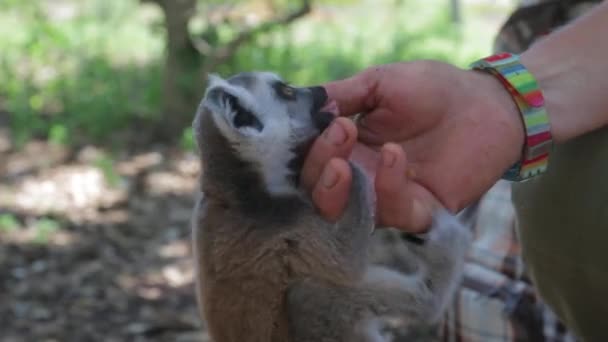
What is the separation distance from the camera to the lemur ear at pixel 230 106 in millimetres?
1683

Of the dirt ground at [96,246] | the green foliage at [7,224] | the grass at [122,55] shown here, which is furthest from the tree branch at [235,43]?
the green foliage at [7,224]

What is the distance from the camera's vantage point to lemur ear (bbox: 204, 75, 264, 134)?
168 centimetres

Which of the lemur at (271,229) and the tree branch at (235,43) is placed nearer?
the lemur at (271,229)

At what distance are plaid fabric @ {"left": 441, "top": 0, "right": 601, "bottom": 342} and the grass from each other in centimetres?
240

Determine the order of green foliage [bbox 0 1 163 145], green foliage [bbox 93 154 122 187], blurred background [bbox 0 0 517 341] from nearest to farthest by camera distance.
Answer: blurred background [bbox 0 0 517 341] < green foliage [bbox 93 154 122 187] < green foliage [bbox 0 1 163 145]

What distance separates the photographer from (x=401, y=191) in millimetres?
1594

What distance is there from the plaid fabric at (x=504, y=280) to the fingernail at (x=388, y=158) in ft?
3.51

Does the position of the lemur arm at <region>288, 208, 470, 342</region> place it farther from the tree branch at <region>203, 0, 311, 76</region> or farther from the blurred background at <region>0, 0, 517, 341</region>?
the tree branch at <region>203, 0, 311, 76</region>

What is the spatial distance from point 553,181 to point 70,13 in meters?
7.51

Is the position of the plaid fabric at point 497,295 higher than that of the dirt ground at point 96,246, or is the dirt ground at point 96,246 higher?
the dirt ground at point 96,246

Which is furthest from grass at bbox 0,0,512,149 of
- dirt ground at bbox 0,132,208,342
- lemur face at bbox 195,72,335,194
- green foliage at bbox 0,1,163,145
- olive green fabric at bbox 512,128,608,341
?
olive green fabric at bbox 512,128,608,341

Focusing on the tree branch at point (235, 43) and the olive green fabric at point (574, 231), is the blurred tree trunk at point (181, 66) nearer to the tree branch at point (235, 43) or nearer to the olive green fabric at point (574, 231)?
the tree branch at point (235, 43)

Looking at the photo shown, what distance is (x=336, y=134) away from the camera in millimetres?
1600

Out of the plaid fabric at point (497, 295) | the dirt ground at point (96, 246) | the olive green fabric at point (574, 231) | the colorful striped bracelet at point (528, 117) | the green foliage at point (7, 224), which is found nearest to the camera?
the olive green fabric at point (574, 231)
